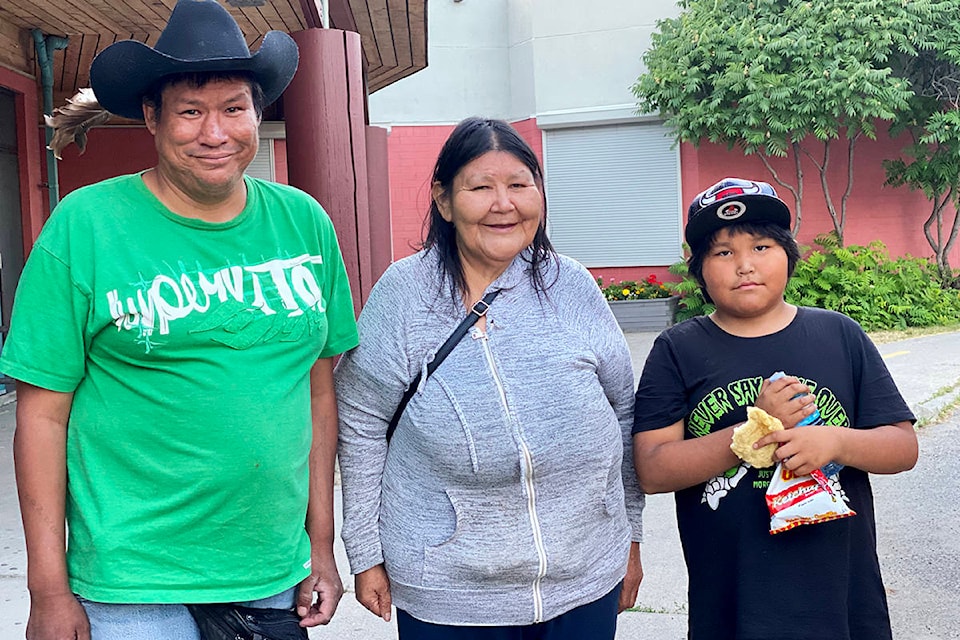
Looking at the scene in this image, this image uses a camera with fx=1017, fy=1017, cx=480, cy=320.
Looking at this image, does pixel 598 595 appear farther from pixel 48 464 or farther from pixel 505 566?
pixel 48 464

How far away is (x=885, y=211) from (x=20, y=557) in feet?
47.9

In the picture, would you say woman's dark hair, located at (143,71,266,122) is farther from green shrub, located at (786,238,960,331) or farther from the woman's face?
green shrub, located at (786,238,960,331)

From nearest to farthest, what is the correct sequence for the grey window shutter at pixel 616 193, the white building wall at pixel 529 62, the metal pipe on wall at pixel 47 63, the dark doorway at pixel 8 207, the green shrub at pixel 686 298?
the metal pipe on wall at pixel 47 63 < the dark doorway at pixel 8 207 < the green shrub at pixel 686 298 < the white building wall at pixel 529 62 < the grey window shutter at pixel 616 193

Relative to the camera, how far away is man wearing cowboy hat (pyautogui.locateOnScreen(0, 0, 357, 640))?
206 cm

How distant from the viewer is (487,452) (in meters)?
2.32

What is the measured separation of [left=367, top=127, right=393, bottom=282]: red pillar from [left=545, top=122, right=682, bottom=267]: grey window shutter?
8376 mm

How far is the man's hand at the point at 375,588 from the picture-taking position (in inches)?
98.7

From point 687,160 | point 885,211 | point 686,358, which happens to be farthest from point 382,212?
point 885,211

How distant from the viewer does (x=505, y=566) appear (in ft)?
7.72

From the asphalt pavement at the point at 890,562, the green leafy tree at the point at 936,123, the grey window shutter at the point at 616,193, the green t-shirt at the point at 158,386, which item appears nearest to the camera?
the green t-shirt at the point at 158,386

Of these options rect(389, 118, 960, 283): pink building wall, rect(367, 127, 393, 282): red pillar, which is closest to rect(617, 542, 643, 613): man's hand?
rect(367, 127, 393, 282): red pillar

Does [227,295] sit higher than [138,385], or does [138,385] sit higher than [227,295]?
[227,295]

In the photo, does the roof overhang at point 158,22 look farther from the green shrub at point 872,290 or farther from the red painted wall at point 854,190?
the red painted wall at point 854,190

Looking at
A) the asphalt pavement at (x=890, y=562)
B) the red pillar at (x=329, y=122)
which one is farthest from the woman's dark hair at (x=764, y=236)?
the red pillar at (x=329, y=122)
